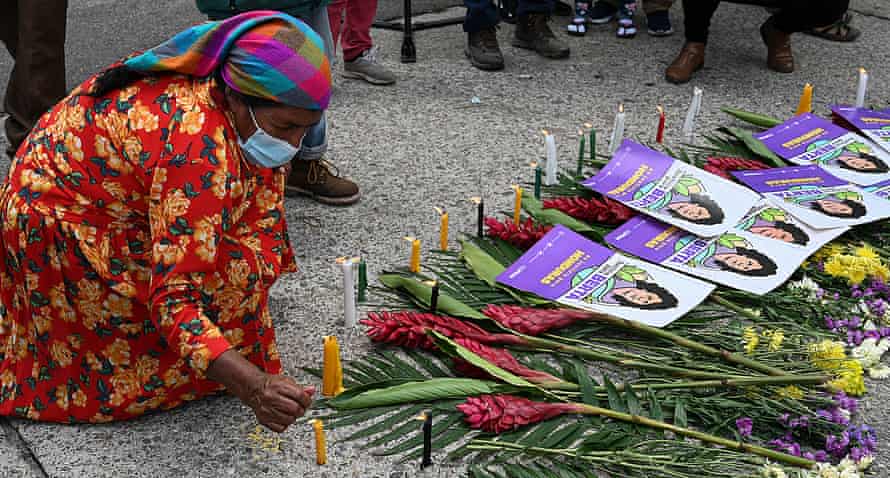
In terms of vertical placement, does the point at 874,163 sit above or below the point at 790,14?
below

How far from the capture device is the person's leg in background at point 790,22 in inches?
156

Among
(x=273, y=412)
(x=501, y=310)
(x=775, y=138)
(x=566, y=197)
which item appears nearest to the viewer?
(x=273, y=412)

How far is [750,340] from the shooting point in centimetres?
220

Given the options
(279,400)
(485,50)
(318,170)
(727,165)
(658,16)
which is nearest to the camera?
(279,400)

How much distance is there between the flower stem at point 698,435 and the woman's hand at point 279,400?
2.29 ft

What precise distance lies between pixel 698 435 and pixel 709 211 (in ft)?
3.34

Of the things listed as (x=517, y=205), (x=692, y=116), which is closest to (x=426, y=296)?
(x=517, y=205)

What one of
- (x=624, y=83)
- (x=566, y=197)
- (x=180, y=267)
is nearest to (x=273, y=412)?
(x=180, y=267)

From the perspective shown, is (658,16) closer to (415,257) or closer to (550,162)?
(550,162)

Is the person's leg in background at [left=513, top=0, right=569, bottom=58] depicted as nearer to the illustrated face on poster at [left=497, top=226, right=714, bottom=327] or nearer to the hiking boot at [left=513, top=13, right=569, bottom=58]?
the hiking boot at [left=513, top=13, right=569, bottom=58]

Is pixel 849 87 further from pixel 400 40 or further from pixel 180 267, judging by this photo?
pixel 180 267

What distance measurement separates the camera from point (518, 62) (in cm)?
420

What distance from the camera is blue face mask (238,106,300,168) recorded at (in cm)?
172

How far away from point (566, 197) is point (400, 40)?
191 cm
